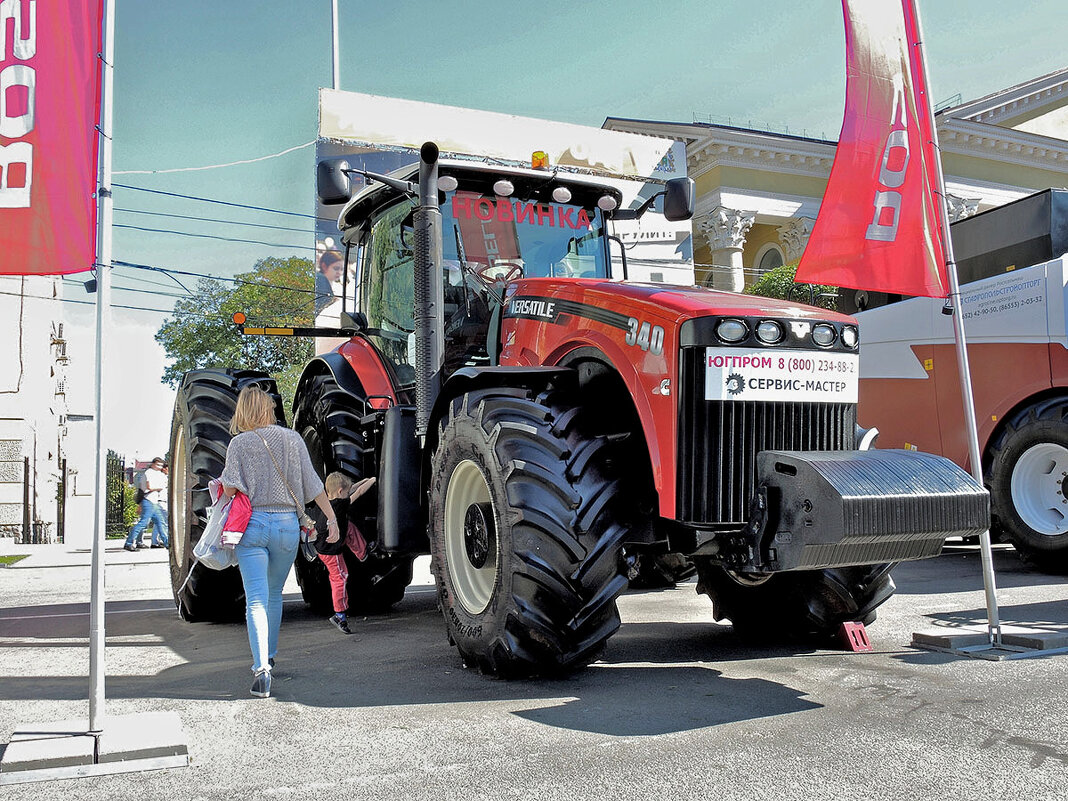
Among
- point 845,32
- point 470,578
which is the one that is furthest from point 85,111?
point 845,32

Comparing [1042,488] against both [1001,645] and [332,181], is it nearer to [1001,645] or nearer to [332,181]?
[1001,645]

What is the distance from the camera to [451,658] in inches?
224

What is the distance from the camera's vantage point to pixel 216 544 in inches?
199

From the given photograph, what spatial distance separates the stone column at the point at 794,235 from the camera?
33.5m

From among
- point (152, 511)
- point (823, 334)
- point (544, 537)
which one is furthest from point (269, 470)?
point (152, 511)

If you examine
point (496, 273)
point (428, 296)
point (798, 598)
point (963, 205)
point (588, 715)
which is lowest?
point (588, 715)

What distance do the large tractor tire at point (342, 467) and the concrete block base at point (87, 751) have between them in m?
3.14

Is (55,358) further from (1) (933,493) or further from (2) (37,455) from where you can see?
(1) (933,493)

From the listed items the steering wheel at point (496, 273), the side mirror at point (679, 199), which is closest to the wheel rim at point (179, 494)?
the steering wheel at point (496, 273)

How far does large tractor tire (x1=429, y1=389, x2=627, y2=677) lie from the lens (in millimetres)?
4664

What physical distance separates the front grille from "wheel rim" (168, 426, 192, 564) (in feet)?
14.5

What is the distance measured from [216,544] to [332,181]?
2327 millimetres

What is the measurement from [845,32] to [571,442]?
3.36 meters

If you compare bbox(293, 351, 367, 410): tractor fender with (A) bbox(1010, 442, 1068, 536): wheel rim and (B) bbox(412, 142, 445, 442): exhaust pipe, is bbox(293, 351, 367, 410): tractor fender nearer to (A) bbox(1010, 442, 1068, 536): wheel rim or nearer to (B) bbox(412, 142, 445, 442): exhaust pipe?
(B) bbox(412, 142, 445, 442): exhaust pipe
